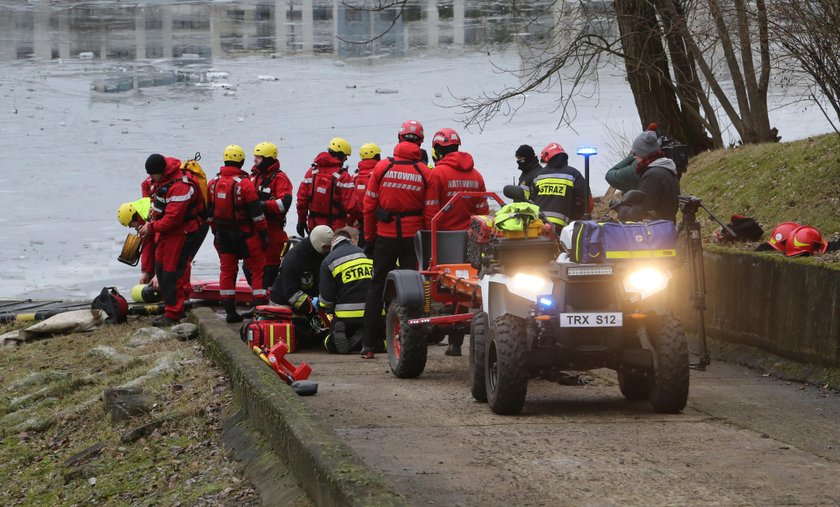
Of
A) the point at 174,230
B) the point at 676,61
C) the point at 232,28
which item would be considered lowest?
the point at 174,230

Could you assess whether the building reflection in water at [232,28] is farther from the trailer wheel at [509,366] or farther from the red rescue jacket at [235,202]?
the trailer wheel at [509,366]

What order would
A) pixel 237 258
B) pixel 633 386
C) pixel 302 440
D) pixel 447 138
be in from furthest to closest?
pixel 237 258
pixel 447 138
pixel 633 386
pixel 302 440

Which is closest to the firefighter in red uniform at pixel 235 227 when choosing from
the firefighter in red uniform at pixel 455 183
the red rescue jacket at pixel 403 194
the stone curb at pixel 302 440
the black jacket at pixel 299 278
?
the black jacket at pixel 299 278

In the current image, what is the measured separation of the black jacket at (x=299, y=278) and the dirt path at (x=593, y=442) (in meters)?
2.29

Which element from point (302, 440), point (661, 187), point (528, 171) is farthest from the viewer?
point (528, 171)

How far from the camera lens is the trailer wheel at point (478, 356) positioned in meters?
9.83

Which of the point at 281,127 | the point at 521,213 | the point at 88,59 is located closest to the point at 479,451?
the point at 521,213

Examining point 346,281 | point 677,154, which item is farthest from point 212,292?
point 677,154

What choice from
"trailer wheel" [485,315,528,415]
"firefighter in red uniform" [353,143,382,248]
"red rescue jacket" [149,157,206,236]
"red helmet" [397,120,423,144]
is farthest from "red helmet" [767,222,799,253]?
"red rescue jacket" [149,157,206,236]

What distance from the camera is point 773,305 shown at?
11.9 m

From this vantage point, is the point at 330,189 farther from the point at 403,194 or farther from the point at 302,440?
the point at 302,440

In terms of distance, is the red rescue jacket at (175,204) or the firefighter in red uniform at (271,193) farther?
the firefighter in red uniform at (271,193)

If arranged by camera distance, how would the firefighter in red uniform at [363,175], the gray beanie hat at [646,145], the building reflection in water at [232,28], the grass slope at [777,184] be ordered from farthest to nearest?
the building reflection in water at [232,28]
the firefighter in red uniform at [363,175]
the grass slope at [777,184]
the gray beanie hat at [646,145]

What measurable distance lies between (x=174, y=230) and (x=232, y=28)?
34.3m
